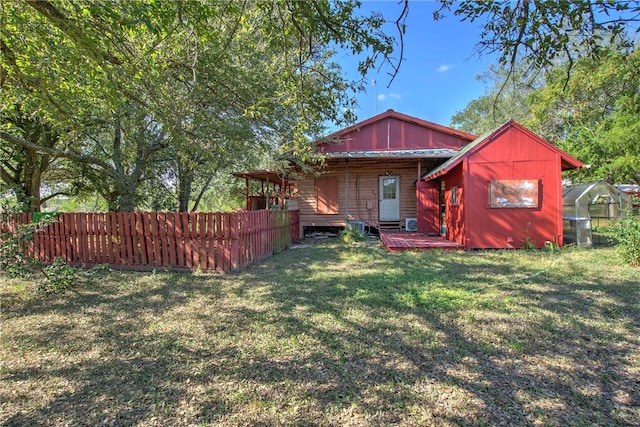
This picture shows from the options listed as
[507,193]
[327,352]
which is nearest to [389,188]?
[507,193]

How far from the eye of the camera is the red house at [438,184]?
905cm

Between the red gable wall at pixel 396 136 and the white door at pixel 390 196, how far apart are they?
1.92m

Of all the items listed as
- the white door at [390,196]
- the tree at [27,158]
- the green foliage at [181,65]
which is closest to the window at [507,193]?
the white door at [390,196]

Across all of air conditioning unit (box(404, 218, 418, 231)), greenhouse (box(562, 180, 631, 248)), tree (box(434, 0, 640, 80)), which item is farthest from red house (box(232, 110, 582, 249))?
tree (box(434, 0, 640, 80))

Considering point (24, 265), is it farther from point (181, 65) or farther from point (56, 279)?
point (181, 65)

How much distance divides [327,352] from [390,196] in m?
11.1

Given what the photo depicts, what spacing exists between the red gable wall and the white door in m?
1.92

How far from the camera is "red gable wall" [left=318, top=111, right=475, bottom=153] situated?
14562 mm

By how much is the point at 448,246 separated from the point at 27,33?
31.9 feet

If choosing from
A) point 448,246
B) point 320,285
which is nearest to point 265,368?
point 320,285

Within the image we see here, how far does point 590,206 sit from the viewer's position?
10.2 metres

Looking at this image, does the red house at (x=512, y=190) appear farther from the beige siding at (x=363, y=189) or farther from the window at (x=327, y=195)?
the window at (x=327, y=195)

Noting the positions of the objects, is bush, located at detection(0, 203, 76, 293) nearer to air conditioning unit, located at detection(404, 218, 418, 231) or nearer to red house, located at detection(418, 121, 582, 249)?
red house, located at detection(418, 121, 582, 249)

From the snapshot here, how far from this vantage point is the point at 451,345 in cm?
322
